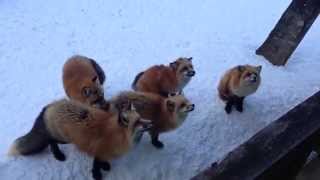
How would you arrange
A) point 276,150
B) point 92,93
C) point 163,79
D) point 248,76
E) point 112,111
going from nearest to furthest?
point 276,150 → point 112,111 → point 92,93 → point 248,76 → point 163,79

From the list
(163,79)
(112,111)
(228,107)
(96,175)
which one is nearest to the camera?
(112,111)

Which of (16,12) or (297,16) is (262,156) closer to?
(297,16)

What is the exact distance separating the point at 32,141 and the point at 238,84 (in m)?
2.05

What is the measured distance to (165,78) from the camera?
4.84m

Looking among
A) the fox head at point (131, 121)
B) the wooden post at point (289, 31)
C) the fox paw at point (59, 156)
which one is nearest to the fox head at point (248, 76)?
the wooden post at point (289, 31)

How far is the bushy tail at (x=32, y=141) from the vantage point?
3982mm

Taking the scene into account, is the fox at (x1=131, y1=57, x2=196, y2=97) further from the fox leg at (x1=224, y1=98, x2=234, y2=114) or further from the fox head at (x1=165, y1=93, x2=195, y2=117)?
the fox head at (x1=165, y1=93, x2=195, y2=117)

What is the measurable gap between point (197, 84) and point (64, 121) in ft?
6.65

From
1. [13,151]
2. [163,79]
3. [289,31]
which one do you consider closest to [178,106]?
[163,79]

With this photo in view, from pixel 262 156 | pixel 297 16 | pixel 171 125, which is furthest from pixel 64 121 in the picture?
pixel 297 16

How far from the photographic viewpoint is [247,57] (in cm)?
595

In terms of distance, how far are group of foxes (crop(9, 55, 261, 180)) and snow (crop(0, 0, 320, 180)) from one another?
0.62 ft

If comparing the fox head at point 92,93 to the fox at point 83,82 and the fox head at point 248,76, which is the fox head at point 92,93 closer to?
the fox at point 83,82

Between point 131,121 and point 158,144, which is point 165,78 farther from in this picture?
point 131,121
